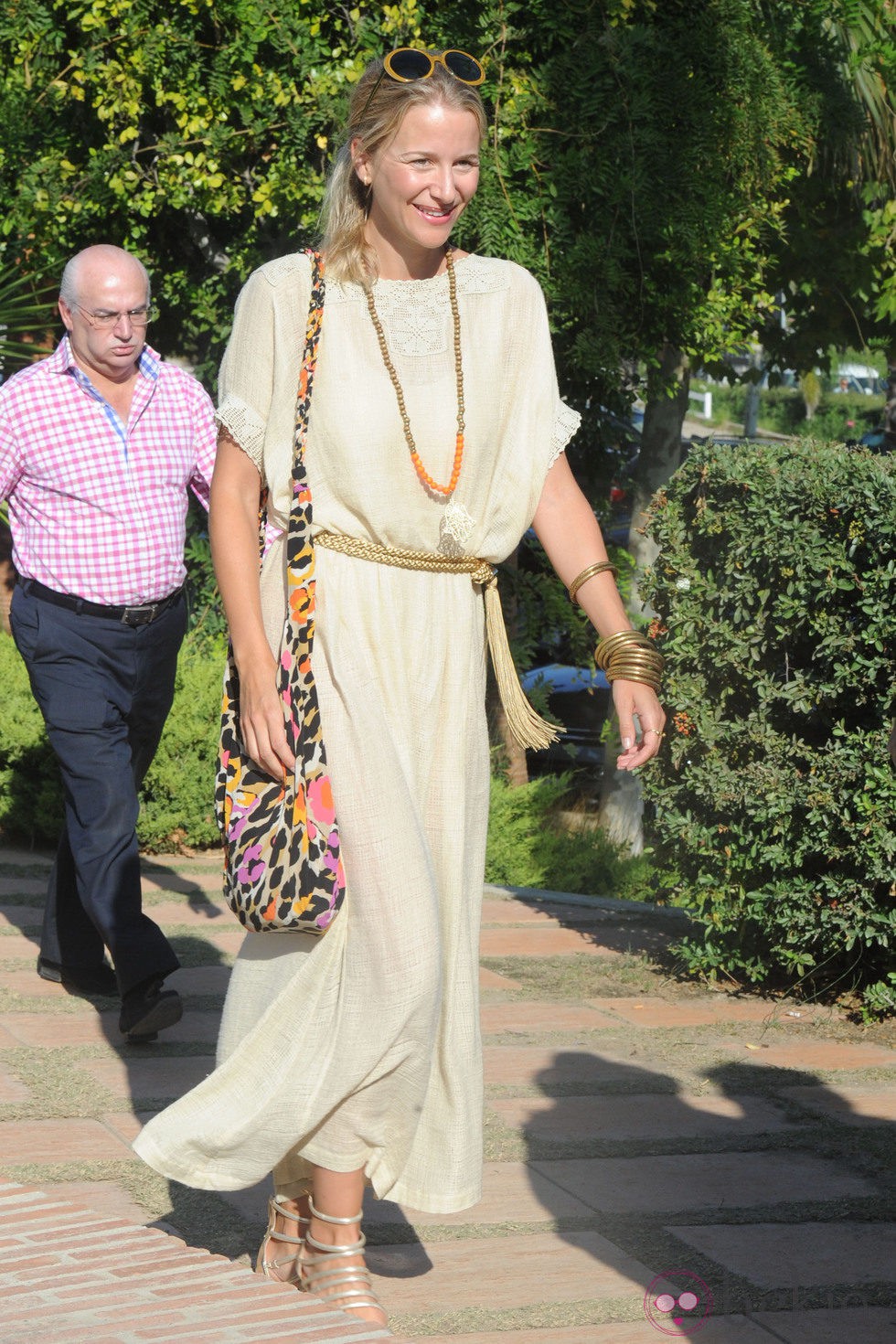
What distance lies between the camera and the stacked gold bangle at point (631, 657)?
3047mm

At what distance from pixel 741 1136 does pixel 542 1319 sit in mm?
1231

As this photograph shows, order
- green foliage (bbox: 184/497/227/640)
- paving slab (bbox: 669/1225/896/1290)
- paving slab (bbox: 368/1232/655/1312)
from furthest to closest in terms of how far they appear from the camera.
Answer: green foliage (bbox: 184/497/227/640) < paving slab (bbox: 669/1225/896/1290) < paving slab (bbox: 368/1232/655/1312)

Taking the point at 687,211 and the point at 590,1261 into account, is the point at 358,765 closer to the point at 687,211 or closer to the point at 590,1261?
the point at 590,1261

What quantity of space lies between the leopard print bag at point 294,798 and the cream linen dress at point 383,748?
4 centimetres

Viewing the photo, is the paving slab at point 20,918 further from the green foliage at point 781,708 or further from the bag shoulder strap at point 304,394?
the bag shoulder strap at point 304,394

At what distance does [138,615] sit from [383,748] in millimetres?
2323

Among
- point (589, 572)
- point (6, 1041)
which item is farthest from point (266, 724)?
point (6, 1041)

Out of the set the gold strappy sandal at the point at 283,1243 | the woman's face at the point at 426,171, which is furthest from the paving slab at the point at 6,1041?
the woman's face at the point at 426,171

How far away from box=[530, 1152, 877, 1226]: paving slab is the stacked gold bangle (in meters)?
1.26

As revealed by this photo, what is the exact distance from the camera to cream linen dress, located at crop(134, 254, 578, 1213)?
2852 millimetres

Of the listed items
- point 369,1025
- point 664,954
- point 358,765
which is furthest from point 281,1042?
point 664,954

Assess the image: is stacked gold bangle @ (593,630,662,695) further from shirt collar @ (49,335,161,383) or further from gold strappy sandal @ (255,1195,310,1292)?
shirt collar @ (49,335,161,383)

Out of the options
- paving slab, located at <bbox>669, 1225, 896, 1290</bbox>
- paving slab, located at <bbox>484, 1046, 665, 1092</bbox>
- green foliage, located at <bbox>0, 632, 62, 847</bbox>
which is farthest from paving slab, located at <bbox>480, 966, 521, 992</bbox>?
green foliage, located at <bbox>0, 632, 62, 847</bbox>

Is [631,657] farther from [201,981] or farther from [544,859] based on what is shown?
[544,859]
